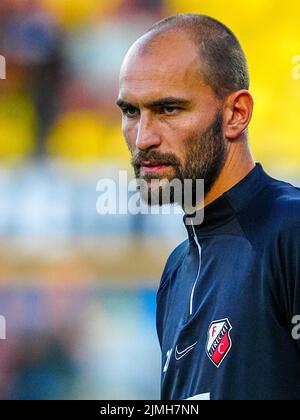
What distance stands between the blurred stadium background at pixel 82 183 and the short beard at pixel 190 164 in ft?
7.94

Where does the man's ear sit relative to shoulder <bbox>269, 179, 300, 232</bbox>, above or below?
above

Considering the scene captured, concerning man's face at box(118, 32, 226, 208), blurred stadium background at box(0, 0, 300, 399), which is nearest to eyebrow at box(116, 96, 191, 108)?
man's face at box(118, 32, 226, 208)

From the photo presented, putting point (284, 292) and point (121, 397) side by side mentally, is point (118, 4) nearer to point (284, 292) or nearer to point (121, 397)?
point (121, 397)

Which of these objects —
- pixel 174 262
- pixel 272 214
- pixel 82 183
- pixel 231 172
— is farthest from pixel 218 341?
pixel 82 183

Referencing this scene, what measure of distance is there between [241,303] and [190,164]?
31cm

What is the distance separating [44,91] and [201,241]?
301 centimetres

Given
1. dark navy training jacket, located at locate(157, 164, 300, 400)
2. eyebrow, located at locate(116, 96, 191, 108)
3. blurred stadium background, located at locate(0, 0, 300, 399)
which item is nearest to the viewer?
dark navy training jacket, located at locate(157, 164, 300, 400)

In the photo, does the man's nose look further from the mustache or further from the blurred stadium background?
the blurred stadium background

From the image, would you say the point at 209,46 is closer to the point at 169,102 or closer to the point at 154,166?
the point at 169,102

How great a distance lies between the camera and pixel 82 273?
13.6ft

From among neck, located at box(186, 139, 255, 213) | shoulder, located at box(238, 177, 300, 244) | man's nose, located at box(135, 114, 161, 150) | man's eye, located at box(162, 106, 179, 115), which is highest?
man's eye, located at box(162, 106, 179, 115)

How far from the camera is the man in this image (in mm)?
1317

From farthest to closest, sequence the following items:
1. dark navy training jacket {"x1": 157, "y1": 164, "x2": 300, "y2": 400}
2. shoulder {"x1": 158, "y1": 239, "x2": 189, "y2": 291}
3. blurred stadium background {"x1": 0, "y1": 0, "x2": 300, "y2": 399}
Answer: blurred stadium background {"x1": 0, "y1": 0, "x2": 300, "y2": 399}
shoulder {"x1": 158, "y1": 239, "x2": 189, "y2": 291}
dark navy training jacket {"x1": 157, "y1": 164, "x2": 300, "y2": 400}
